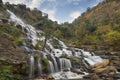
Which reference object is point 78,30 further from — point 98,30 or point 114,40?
point 114,40

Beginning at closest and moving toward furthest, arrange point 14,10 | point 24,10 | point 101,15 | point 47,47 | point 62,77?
point 62,77, point 47,47, point 14,10, point 24,10, point 101,15

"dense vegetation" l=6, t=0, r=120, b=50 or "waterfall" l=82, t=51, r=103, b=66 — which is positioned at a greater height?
"dense vegetation" l=6, t=0, r=120, b=50

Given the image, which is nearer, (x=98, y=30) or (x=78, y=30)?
(x=98, y=30)

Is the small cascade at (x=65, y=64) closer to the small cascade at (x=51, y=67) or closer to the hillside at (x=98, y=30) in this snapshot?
the small cascade at (x=51, y=67)

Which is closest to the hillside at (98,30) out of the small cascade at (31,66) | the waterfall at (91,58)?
the waterfall at (91,58)

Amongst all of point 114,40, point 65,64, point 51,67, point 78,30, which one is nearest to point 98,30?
point 78,30

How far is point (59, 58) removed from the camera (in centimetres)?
4169

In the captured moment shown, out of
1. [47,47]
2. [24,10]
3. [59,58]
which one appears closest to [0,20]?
[47,47]

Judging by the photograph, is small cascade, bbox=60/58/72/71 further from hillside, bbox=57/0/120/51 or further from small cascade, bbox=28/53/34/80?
hillside, bbox=57/0/120/51

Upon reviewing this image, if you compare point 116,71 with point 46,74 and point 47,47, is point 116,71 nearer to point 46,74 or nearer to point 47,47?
point 46,74

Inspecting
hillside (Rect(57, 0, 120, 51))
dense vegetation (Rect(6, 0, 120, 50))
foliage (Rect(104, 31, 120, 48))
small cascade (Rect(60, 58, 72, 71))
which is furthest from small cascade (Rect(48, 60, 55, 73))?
foliage (Rect(104, 31, 120, 48))

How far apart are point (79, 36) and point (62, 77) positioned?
54.8 metres

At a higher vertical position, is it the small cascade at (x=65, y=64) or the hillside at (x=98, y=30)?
the hillside at (x=98, y=30)

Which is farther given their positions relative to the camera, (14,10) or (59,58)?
(14,10)
